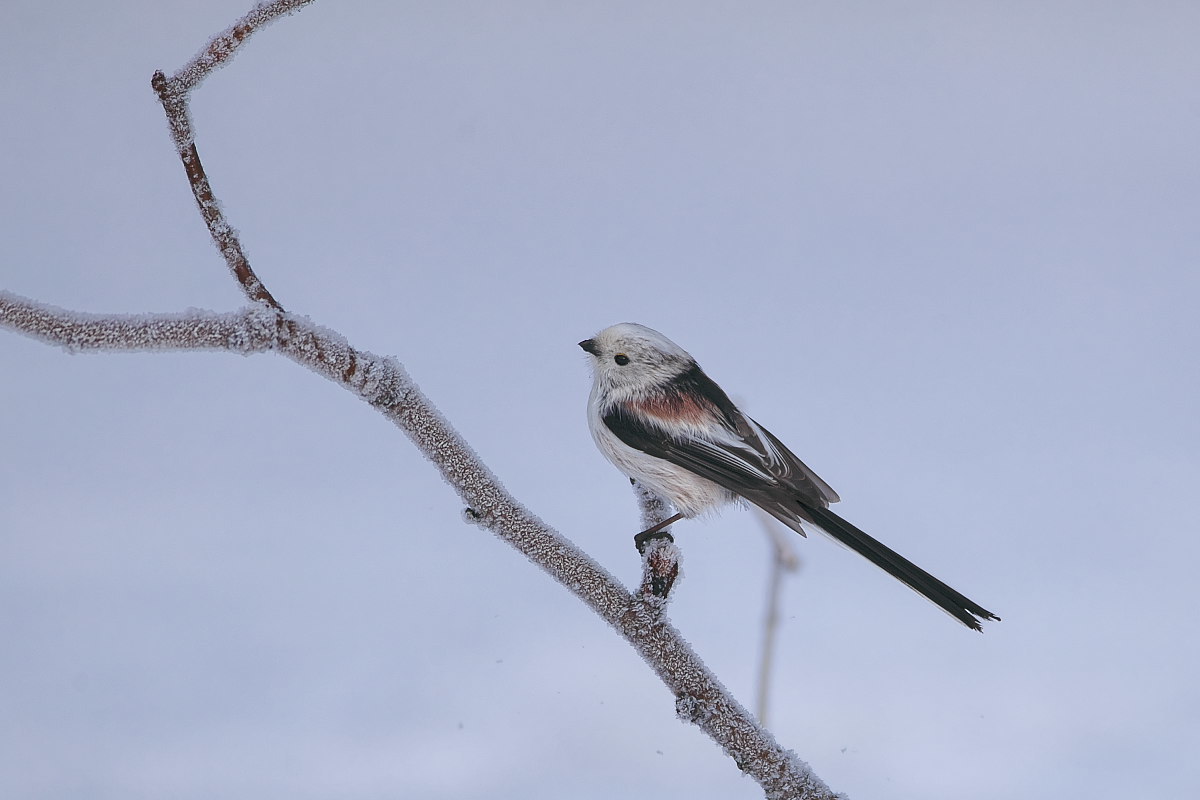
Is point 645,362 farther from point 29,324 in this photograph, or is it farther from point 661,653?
point 29,324

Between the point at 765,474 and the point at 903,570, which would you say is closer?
the point at 903,570

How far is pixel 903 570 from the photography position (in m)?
1.40

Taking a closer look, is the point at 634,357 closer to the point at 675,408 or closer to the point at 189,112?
the point at 675,408

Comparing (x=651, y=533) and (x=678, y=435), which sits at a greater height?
(x=678, y=435)

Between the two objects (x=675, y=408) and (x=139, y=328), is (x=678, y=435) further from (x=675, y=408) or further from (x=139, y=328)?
(x=139, y=328)

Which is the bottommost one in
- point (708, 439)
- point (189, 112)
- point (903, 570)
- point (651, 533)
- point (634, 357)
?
point (903, 570)

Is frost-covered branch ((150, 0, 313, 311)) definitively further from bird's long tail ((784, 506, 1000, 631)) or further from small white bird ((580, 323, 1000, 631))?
bird's long tail ((784, 506, 1000, 631))

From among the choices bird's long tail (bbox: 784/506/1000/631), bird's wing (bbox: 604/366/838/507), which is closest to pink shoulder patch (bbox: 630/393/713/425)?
bird's wing (bbox: 604/366/838/507)

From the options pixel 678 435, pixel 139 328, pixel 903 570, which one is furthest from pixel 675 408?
pixel 139 328

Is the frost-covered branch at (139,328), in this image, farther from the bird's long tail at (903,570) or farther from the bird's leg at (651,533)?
the bird's long tail at (903,570)

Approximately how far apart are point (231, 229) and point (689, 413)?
0.79 m

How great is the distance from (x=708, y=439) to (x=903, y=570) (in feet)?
1.31

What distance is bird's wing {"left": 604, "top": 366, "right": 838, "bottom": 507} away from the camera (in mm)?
1597

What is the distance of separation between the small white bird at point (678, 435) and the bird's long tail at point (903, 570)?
0.06 meters
